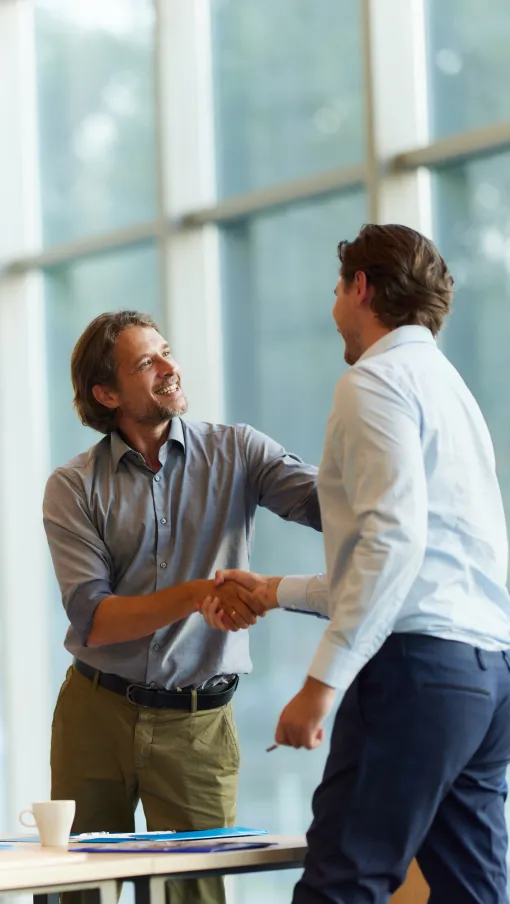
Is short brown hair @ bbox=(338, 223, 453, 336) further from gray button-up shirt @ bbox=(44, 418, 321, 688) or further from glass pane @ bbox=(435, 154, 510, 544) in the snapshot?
glass pane @ bbox=(435, 154, 510, 544)

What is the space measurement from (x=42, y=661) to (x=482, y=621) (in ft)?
10.6

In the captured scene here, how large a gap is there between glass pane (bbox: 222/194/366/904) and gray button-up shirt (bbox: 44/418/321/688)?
4.33 feet

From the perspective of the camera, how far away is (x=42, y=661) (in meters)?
4.86

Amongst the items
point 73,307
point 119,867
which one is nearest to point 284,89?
point 73,307

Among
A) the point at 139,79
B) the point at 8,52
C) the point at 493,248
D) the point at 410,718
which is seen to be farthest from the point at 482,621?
the point at 8,52

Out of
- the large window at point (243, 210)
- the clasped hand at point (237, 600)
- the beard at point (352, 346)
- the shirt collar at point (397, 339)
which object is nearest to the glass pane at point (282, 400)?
the large window at point (243, 210)

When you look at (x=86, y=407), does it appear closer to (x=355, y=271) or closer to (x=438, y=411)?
(x=355, y=271)

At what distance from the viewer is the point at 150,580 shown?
2602 millimetres

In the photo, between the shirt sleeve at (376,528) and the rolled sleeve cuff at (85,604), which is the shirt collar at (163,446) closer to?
the rolled sleeve cuff at (85,604)

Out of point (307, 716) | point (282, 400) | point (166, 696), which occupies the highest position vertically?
point (282, 400)

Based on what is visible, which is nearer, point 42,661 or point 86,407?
point 86,407

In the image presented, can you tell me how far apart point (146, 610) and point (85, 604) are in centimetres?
15

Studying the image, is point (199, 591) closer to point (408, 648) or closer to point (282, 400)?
point (408, 648)

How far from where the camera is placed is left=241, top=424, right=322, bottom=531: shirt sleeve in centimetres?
260
